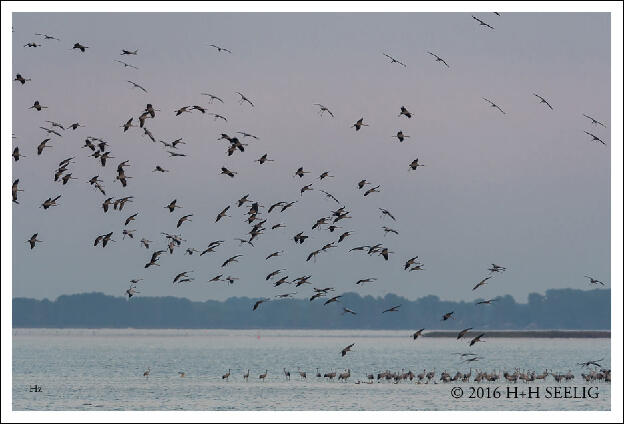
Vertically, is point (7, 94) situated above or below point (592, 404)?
above

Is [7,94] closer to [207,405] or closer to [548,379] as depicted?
[207,405]

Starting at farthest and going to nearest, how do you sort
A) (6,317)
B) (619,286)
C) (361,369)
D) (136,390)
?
1. (361,369)
2. (136,390)
3. (619,286)
4. (6,317)

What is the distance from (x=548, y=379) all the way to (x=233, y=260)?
36171mm

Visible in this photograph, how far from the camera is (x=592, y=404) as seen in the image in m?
60.4

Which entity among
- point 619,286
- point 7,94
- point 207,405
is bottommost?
point 207,405

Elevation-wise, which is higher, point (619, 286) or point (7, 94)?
point (7, 94)

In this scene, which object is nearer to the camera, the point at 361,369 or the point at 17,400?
the point at 17,400

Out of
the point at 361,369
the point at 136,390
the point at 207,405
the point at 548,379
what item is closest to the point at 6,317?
the point at 207,405

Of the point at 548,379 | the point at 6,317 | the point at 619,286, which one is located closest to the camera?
the point at 6,317

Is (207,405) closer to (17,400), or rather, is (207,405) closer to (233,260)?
(17,400)

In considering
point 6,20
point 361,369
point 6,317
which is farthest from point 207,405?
point 361,369

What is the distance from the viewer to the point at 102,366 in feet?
343

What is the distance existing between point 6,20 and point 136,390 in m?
29.2

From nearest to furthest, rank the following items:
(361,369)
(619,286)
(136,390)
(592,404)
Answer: (619,286), (592,404), (136,390), (361,369)
